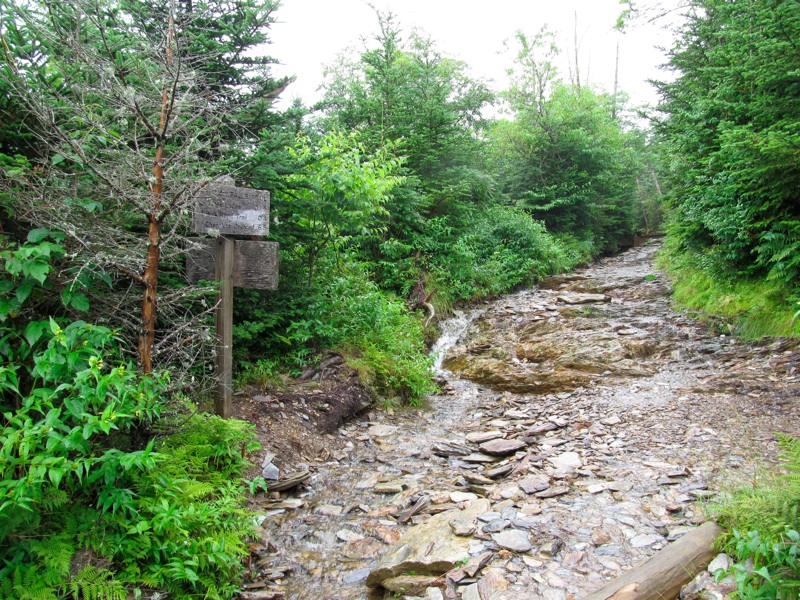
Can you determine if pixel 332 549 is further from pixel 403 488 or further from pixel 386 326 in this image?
pixel 386 326

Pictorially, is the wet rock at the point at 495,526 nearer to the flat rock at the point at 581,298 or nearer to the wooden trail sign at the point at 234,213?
the wooden trail sign at the point at 234,213

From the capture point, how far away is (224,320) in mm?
4434

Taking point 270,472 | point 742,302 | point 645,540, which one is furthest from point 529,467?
point 742,302

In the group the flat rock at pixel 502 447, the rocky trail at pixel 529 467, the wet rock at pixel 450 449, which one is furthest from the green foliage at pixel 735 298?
the wet rock at pixel 450 449

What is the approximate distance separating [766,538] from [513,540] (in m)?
1.44

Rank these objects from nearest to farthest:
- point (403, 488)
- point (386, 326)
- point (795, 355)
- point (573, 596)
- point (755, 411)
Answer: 1. point (573, 596)
2. point (403, 488)
3. point (755, 411)
4. point (795, 355)
5. point (386, 326)

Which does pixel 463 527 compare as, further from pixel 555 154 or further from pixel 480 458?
pixel 555 154

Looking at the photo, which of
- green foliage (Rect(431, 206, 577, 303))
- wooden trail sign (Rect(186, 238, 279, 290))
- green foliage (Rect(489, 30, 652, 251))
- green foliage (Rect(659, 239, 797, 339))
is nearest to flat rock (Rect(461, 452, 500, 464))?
wooden trail sign (Rect(186, 238, 279, 290))

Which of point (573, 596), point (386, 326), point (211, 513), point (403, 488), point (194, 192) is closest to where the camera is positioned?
point (573, 596)

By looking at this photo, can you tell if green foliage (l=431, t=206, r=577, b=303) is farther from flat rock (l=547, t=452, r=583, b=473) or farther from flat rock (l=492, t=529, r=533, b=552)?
flat rock (l=492, t=529, r=533, b=552)

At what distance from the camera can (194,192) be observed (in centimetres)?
330

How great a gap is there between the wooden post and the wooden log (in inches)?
133

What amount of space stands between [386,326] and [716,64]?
892 centimetres

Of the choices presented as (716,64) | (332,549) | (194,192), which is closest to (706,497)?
(332,549)
